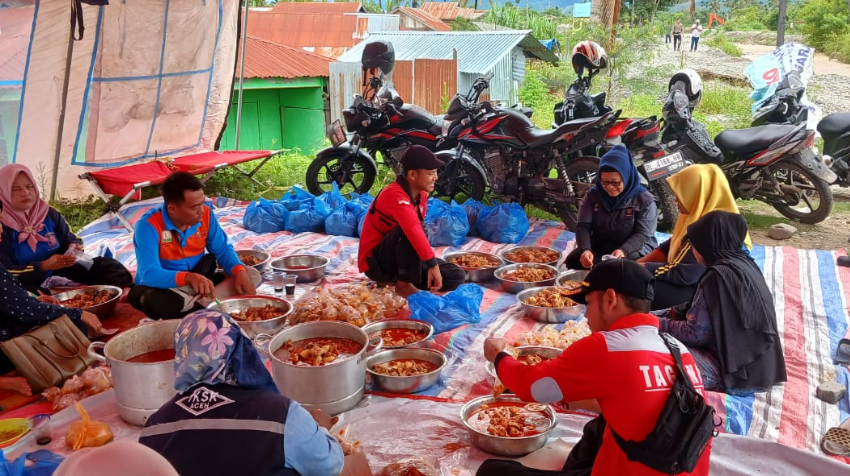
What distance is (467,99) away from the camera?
21.7 ft

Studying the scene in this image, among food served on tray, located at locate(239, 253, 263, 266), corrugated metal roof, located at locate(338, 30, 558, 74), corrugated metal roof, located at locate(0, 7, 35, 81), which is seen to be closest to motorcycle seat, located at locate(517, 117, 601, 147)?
food served on tray, located at locate(239, 253, 263, 266)

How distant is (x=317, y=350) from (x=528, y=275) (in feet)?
6.91

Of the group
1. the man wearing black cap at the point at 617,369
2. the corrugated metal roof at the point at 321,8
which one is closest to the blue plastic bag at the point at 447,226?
the man wearing black cap at the point at 617,369

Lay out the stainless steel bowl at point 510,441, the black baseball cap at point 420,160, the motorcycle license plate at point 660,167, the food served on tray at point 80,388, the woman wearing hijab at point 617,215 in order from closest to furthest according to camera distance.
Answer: the stainless steel bowl at point 510,441 < the food served on tray at point 80,388 < the black baseball cap at point 420,160 < the woman wearing hijab at point 617,215 < the motorcycle license plate at point 660,167

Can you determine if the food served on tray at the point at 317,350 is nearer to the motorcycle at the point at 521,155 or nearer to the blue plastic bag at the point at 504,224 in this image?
the blue plastic bag at the point at 504,224

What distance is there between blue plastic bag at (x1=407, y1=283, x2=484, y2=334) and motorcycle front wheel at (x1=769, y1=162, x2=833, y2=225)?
3835 mm

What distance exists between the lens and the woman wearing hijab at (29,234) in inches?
156

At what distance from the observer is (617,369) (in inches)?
72.7

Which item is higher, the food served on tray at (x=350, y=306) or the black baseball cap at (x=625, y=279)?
the black baseball cap at (x=625, y=279)

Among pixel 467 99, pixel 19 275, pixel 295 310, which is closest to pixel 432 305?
pixel 295 310

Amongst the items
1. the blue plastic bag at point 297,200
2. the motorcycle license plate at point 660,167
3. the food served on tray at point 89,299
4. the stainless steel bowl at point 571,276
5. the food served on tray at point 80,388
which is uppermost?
the motorcycle license plate at point 660,167

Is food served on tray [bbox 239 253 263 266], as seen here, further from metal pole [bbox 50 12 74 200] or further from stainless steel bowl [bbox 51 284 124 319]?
metal pole [bbox 50 12 74 200]

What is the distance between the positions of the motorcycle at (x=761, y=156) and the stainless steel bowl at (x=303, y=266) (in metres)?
3.02

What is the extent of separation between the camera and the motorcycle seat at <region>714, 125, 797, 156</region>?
235 inches
